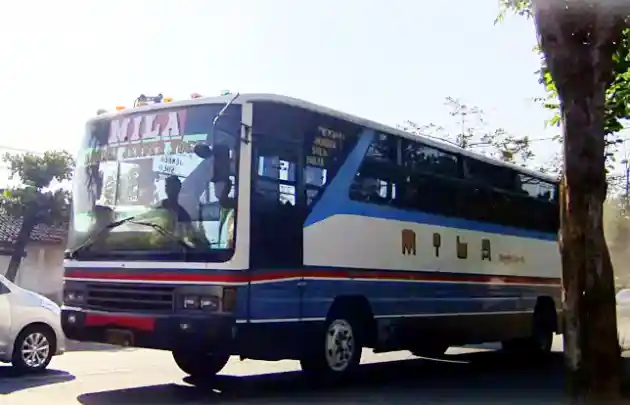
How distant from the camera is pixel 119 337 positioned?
8.34m

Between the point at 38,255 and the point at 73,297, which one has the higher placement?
the point at 38,255

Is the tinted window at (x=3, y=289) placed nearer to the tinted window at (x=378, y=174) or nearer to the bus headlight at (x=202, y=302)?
the bus headlight at (x=202, y=302)

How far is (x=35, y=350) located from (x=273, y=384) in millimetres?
3360

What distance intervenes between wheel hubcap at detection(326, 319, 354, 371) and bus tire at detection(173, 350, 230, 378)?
1.50m

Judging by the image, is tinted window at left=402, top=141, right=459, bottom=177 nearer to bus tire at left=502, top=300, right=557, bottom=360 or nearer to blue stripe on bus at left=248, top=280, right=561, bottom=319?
blue stripe on bus at left=248, top=280, right=561, bottom=319

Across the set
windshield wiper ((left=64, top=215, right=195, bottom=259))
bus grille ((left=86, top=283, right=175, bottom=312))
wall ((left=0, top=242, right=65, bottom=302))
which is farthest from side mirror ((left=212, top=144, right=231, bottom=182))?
wall ((left=0, top=242, right=65, bottom=302))

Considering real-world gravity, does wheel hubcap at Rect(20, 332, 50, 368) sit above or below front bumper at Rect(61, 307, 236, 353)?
below

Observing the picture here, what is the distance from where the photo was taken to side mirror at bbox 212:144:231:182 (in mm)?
8180

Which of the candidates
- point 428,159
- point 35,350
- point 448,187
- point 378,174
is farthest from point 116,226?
point 448,187

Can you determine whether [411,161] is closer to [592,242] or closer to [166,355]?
[592,242]

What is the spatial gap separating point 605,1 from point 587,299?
269 centimetres

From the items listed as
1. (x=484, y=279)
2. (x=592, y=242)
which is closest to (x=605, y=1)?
(x=592, y=242)

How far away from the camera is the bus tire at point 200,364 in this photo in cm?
999

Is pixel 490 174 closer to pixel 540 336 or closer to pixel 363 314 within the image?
pixel 540 336
